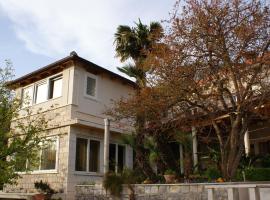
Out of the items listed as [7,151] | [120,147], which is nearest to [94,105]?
[120,147]

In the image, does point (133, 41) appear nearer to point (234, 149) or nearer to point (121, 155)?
point (121, 155)

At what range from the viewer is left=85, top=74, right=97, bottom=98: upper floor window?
19.1m

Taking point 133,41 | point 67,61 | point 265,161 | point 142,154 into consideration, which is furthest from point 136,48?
point 265,161

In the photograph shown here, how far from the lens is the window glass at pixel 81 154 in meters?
17.5

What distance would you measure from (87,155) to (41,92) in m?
4.82

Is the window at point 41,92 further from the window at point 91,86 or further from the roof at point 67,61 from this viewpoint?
the window at point 91,86

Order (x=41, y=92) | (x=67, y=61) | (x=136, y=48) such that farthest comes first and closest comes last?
(x=41, y=92), (x=136, y=48), (x=67, y=61)

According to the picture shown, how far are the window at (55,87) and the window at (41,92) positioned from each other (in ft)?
1.30

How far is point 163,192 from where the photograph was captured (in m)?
12.3

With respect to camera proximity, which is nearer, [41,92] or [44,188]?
[44,188]

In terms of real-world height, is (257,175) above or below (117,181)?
above

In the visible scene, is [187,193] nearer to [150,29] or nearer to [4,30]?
[4,30]

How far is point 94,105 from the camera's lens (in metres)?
19.2

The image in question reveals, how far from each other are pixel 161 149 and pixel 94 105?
16.0 feet
